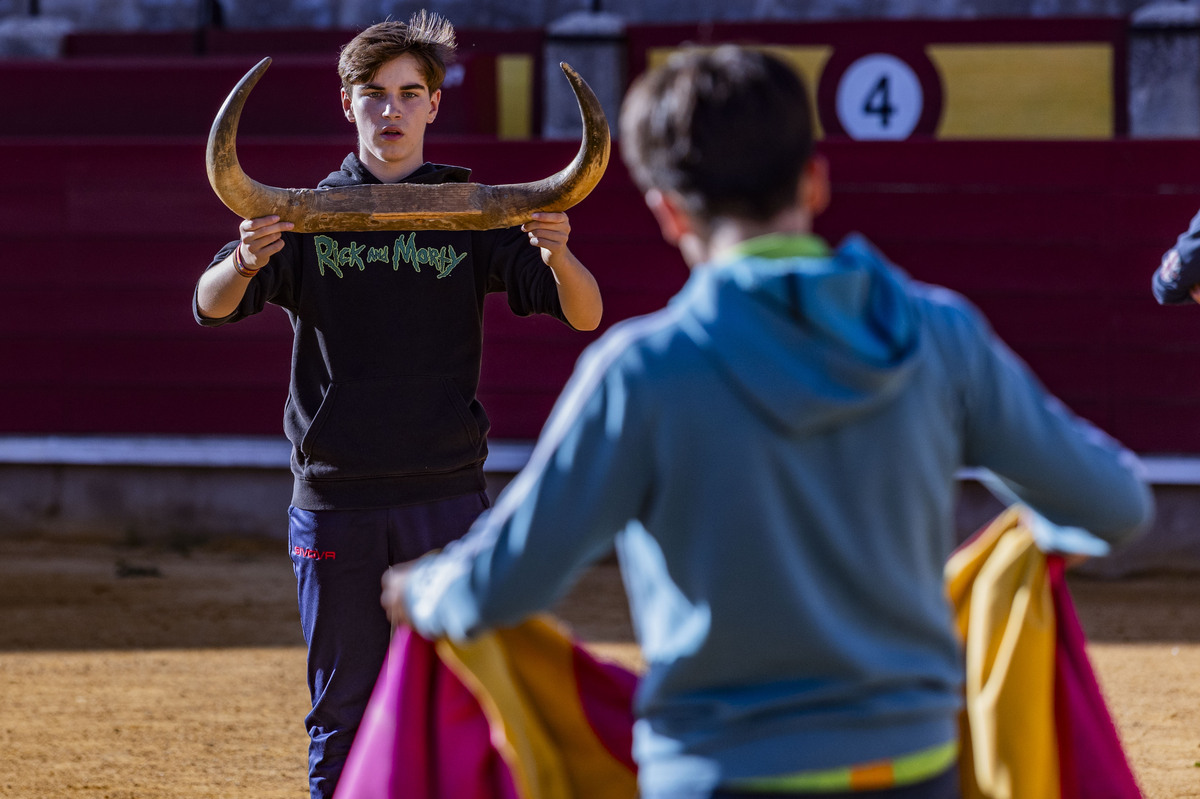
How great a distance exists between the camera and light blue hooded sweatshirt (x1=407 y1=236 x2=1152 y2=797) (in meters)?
1.25

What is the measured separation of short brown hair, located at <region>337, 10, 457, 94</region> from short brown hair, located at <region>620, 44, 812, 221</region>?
1490 millimetres

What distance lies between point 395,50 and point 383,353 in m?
0.57

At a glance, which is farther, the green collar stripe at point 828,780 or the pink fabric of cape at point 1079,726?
the pink fabric of cape at point 1079,726

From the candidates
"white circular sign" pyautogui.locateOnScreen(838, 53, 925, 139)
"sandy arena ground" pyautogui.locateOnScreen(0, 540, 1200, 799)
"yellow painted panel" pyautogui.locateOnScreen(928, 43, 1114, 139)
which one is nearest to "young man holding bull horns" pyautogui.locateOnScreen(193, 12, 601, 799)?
"sandy arena ground" pyautogui.locateOnScreen(0, 540, 1200, 799)

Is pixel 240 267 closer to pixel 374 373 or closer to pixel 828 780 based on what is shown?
pixel 374 373

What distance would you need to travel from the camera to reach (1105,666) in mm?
5246

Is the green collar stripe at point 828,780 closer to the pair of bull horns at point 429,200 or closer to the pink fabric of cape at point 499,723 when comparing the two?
the pink fabric of cape at point 499,723

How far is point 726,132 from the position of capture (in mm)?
1248

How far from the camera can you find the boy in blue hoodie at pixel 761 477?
125 cm

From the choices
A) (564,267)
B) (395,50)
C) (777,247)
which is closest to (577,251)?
(395,50)

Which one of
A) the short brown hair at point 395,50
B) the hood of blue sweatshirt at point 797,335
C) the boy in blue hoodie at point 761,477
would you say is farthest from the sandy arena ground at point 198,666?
the hood of blue sweatshirt at point 797,335

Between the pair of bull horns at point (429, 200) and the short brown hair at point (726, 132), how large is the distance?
4.38 ft

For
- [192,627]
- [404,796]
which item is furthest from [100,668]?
[404,796]

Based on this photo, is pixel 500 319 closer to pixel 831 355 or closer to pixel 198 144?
pixel 198 144
